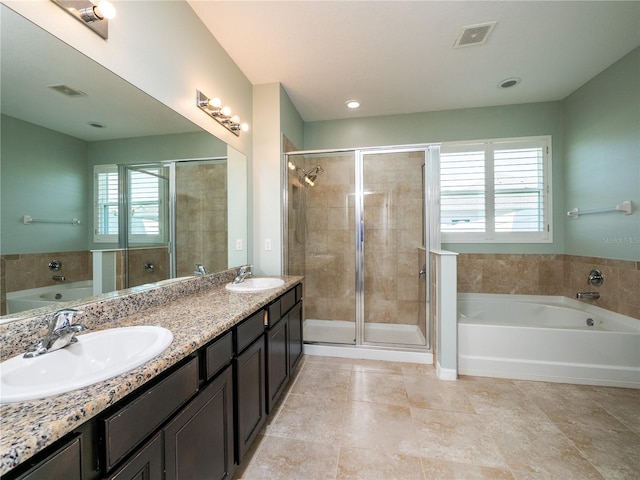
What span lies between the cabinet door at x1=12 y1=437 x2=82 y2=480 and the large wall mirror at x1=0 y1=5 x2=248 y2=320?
599 millimetres

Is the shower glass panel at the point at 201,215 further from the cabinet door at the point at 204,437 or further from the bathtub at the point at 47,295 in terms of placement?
the cabinet door at the point at 204,437

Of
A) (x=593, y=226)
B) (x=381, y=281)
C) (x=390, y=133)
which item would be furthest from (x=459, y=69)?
(x=381, y=281)

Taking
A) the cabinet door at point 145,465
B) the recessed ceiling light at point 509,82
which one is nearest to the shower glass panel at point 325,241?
the recessed ceiling light at point 509,82

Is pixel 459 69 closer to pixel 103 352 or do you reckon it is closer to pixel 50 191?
pixel 50 191

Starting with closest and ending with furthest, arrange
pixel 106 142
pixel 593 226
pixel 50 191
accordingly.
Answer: pixel 50 191 → pixel 106 142 → pixel 593 226

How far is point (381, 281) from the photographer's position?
316 centimetres

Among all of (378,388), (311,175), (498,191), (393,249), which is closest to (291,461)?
(378,388)

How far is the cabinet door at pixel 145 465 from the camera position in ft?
2.24

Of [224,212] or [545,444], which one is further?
[224,212]

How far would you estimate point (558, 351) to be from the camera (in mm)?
2195

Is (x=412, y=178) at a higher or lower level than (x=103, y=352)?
higher

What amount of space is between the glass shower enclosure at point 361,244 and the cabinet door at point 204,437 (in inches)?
63.9

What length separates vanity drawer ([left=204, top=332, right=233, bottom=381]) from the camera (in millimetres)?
1049

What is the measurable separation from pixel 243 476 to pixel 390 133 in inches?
136
